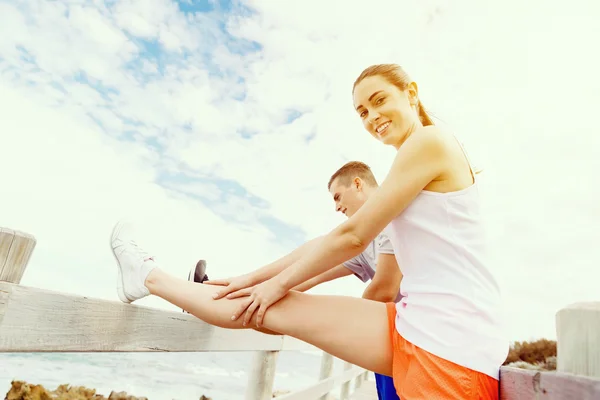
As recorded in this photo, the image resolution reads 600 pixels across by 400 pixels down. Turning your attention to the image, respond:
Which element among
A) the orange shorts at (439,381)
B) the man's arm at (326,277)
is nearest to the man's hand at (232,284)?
the man's arm at (326,277)

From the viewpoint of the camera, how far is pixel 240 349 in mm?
1975

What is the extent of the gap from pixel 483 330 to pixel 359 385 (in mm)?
6621

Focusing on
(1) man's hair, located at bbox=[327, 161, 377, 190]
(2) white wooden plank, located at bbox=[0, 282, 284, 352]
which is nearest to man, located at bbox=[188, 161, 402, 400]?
(1) man's hair, located at bbox=[327, 161, 377, 190]

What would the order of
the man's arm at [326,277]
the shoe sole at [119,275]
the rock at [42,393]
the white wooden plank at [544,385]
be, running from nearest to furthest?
the white wooden plank at [544,385]
the shoe sole at [119,275]
the man's arm at [326,277]
the rock at [42,393]

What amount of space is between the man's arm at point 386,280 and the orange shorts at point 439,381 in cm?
69

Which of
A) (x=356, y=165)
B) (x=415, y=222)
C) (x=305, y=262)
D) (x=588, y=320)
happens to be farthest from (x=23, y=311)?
(x=356, y=165)

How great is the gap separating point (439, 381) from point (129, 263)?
1.14 m

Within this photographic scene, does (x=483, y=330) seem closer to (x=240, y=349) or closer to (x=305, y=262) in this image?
(x=305, y=262)

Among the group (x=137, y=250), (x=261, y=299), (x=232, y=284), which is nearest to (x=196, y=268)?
(x=137, y=250)

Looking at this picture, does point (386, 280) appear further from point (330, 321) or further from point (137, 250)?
point (137, 250)

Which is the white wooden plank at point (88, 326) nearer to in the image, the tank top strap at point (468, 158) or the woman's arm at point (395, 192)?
the woman's arm at point (395, 192)

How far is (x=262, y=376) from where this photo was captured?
2336 mm

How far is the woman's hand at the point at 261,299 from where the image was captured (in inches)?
53.1

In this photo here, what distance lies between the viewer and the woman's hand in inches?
53.1
